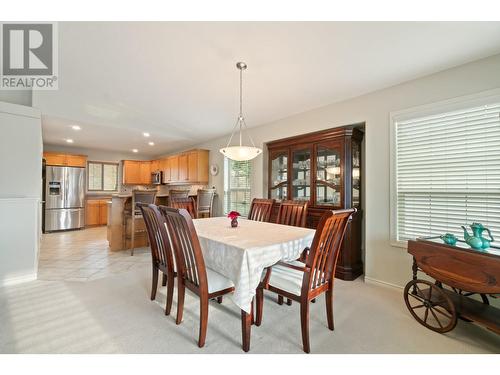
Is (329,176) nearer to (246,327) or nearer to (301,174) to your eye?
(301,174)

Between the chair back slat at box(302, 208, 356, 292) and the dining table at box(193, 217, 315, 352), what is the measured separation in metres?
0.26

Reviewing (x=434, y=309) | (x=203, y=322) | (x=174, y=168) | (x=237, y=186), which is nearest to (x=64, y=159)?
(x=174, y=168)

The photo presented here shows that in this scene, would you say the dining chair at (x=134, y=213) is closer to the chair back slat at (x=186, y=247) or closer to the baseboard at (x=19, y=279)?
the baseboard at (x=19, y=279)

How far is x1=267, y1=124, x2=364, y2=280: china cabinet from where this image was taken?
3.05m

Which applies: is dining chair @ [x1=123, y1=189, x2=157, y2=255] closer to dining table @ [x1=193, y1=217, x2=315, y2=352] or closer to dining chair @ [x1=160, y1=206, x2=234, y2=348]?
dining table @ [x1=193, y1=217, x2=315, y2=352]

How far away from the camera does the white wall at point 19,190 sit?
2689 mm

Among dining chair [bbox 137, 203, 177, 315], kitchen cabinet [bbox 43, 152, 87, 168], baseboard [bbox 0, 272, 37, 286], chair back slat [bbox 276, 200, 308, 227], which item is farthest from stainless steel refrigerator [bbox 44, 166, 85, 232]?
chair back slat [bbox 276, 200, 308, 227]

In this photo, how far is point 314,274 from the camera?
167 cm

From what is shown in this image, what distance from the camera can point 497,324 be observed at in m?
1.58

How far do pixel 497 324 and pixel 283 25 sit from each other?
268cm

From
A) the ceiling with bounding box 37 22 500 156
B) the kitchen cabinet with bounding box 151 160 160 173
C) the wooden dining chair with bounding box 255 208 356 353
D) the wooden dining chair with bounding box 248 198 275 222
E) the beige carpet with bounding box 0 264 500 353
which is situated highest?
the ceiling with bounding box 37 22 500 156

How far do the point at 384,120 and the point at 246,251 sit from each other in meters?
2.45

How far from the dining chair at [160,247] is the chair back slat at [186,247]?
7.2 inches
